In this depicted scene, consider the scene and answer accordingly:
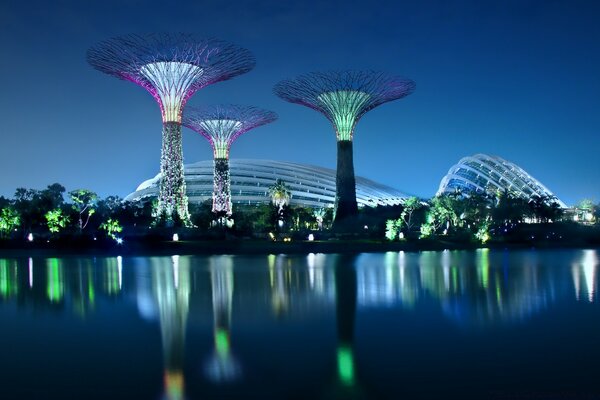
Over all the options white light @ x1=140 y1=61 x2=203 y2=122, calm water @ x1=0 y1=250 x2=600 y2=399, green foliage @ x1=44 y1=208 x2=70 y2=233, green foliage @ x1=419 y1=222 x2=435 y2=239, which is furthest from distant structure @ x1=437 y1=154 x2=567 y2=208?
calm water @ x1=0 y1=250 x2=600 y2=399

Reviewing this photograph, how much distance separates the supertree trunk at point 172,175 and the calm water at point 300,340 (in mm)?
34232

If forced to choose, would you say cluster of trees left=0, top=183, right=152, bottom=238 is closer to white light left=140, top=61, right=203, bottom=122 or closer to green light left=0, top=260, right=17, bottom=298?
white light left=140, top=61, right=203, bottom=122

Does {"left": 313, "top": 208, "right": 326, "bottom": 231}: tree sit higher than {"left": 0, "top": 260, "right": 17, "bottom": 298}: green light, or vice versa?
{"left": 313, "top": 208, "right": 326, "bottom": 231}: tree

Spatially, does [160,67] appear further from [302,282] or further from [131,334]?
[131,334]

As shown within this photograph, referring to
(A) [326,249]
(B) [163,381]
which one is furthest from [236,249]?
(B) [163,381]

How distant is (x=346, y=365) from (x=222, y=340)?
112 inches

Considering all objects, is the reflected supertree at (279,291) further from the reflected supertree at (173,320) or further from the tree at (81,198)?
the tree at (81,198)

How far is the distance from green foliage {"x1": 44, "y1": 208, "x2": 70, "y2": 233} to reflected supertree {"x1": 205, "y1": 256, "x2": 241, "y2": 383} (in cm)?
3901

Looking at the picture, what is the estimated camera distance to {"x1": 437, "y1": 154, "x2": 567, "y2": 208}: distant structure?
122750mm

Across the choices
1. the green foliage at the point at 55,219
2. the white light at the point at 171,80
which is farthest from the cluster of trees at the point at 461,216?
the green foliage at the point at 55,219

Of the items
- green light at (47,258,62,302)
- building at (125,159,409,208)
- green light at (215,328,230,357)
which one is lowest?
green light at (215,328,230,357)

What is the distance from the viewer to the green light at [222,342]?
9.92m

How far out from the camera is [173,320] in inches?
519

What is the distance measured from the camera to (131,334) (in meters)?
11.6
